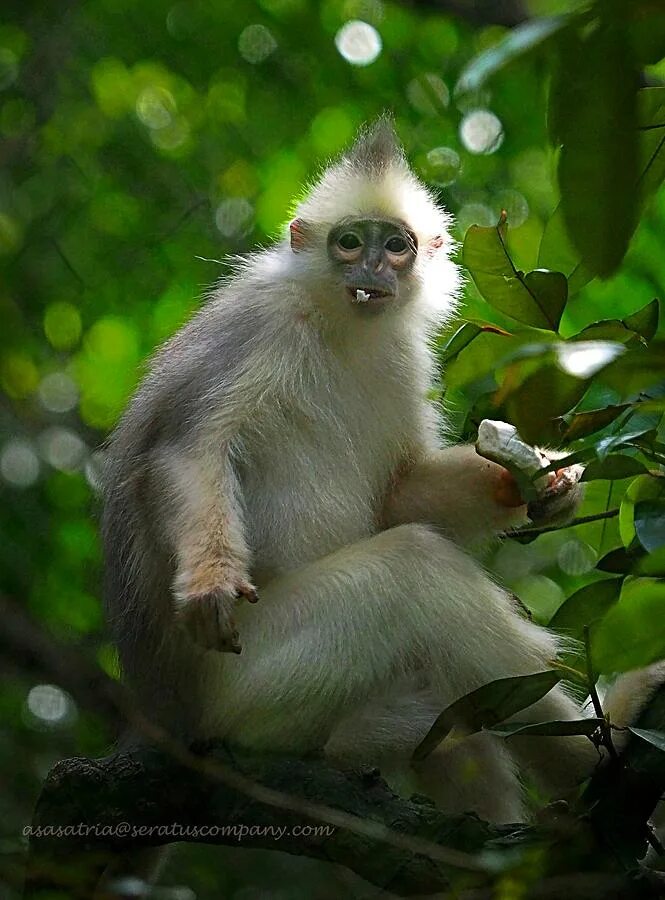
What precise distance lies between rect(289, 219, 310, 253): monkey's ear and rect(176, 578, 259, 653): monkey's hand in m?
1.60

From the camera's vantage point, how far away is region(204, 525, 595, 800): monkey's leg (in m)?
3.17

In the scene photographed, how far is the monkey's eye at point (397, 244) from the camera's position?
13.6 ft

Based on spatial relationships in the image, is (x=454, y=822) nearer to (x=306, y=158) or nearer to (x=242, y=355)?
(x=242, y=355)

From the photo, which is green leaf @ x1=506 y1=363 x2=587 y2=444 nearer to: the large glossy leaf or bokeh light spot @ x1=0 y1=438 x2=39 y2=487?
the large glossy leaf

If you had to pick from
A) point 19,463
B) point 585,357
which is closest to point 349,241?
point 585,357

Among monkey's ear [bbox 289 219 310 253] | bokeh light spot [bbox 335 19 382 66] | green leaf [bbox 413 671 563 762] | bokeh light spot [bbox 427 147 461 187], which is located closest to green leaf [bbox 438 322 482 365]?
green leaf [bbox 413 671 563 762]

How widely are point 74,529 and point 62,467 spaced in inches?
13.8

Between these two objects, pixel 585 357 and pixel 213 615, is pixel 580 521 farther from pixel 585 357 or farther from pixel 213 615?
pixel 585 357

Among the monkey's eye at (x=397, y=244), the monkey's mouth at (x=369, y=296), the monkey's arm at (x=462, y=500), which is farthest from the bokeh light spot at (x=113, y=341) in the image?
the monkey's arm at (x=462, y=500)

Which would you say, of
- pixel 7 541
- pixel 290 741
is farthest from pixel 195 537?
pixel 7 541

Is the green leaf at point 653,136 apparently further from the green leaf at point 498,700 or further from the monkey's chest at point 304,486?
the monkey's chest at point 304,486

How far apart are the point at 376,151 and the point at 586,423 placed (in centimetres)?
219

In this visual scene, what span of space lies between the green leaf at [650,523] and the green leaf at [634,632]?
0.57 ft

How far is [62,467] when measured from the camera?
6.47m
